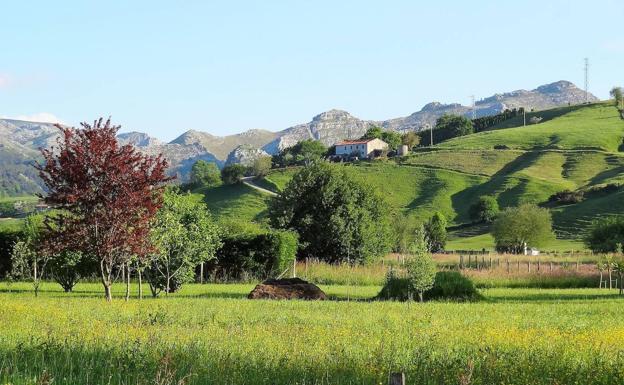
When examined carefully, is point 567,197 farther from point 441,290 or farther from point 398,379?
point 398,379

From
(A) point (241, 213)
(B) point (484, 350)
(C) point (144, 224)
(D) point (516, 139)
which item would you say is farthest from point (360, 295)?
(D) point (516, 139)

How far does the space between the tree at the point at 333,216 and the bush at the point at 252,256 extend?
8.40 meters

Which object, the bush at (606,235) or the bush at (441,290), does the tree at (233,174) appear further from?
the bush at (441,290)

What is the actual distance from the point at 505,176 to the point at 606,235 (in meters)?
67.2

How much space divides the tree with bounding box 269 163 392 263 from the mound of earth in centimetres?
2184

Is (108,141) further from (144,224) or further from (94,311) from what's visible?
(94,311)

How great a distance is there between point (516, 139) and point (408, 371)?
574 feet

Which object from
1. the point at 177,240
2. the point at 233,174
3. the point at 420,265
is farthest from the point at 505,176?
the point at 177,240

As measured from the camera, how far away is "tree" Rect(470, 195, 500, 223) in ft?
386

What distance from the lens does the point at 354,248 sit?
5366 centimetres

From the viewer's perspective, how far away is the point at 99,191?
25.3 meters

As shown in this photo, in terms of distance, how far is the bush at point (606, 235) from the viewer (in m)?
70.9

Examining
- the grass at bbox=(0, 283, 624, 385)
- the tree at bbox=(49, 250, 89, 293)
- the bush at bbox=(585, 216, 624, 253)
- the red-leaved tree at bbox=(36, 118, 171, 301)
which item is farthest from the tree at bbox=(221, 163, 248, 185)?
the grass at bbox=(0, 283, 624, 385)

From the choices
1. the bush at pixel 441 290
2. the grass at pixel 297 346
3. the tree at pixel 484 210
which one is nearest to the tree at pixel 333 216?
the bush at pixel 441 290
